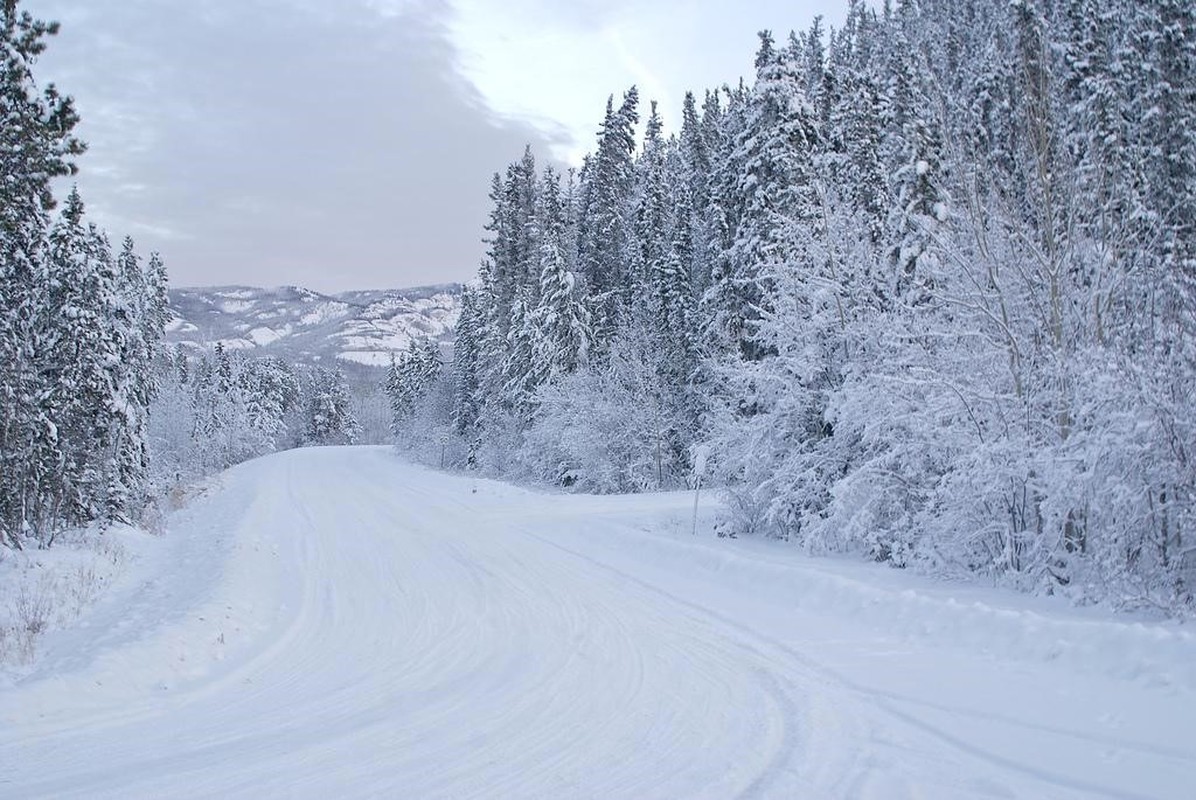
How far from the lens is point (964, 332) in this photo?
1070 cm

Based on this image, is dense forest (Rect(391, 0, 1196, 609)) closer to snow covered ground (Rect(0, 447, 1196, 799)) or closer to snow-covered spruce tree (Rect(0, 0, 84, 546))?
snow covered ground (Rect(0, 447, 1196, 799))

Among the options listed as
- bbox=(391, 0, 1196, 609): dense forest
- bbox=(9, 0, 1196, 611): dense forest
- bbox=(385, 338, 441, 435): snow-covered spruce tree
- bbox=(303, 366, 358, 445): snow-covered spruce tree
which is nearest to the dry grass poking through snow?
bbox=(9, 0, 1196, 611): dense forest

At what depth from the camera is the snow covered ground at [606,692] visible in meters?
4.73

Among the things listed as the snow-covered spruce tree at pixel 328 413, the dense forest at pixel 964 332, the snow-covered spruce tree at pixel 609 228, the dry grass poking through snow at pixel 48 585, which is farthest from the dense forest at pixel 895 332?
the snow-covered spruce tree at pixel 328 413

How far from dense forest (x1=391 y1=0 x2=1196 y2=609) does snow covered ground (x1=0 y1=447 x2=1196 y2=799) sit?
1207mm

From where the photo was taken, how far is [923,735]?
535 cm

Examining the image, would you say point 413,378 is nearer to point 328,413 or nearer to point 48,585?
point 328,413

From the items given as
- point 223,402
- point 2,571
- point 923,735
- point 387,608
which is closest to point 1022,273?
point 923,735

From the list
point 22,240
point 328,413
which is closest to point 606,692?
point 22,240

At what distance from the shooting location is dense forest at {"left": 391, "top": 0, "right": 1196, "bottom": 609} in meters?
8.59

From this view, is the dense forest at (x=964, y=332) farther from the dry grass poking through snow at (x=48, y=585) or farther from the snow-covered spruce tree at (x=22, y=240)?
the snow-covered spruce tree at (x=22, y=240)

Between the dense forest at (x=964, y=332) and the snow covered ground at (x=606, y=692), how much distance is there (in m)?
1.21

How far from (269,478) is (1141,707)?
4053cm

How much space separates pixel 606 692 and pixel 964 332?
7405 mm
